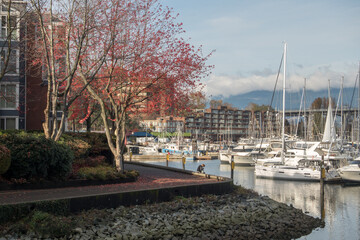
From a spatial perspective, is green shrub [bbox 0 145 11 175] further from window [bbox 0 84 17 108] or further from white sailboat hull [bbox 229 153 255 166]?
white sailboat hull [bbox 229 153 255 166]

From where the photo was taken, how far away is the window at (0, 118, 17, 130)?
30812 mm

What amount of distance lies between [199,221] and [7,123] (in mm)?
19953

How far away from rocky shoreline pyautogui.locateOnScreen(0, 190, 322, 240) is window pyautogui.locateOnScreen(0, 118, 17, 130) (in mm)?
17594

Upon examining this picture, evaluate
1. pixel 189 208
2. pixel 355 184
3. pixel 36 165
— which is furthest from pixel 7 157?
pixel 355 184

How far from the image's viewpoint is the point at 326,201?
33.2m

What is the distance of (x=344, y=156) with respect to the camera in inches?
2092

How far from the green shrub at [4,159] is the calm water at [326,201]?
13970 millimetres

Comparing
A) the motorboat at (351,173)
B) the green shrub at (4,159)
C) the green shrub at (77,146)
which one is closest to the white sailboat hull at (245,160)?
the motorboat at (351,173)

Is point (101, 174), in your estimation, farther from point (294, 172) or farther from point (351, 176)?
point (351, 176)

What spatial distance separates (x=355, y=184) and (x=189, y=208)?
31.4m

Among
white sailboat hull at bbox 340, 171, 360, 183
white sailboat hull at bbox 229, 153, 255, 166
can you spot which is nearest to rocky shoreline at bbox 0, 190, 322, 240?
white sailboat hull at bbox 340, 171, 360, 183

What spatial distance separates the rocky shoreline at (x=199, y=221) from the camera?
48.9 feet

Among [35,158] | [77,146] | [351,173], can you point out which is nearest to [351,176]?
[351,173]

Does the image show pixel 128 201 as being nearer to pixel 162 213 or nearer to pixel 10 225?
pixel 162 213
